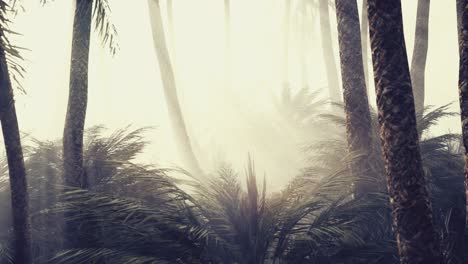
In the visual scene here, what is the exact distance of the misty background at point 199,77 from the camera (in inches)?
835

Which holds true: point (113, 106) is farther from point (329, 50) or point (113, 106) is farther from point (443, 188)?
point (443, 188)

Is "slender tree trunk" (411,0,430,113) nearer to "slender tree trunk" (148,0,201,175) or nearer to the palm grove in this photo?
the palm grove

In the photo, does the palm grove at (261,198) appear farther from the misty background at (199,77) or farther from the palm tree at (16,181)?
the misty background at (199,77)

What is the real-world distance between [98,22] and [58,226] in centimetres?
290

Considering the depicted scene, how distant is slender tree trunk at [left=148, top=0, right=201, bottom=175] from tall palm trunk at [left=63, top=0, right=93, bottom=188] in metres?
8.38

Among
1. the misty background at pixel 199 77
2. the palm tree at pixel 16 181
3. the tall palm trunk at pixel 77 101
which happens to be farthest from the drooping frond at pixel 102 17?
the palm tree at pixel 16 181

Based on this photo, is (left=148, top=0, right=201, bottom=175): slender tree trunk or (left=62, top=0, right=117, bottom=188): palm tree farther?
(left=148, top=0, right=201, bottom=175): slender tree trunk

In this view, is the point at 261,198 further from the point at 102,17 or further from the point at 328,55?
the point at 328,55

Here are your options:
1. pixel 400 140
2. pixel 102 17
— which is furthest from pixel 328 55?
pixel 400 140

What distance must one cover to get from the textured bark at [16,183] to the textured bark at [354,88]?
4.41 metres

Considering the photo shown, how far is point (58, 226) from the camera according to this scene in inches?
307

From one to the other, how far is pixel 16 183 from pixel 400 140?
461 centimetres

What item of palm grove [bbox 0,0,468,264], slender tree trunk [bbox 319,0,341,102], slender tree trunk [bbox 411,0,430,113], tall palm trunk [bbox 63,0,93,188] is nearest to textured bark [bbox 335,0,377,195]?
palm grove [bbox 0,0,468,264]

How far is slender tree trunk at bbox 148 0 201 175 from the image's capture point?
55.1 ft
